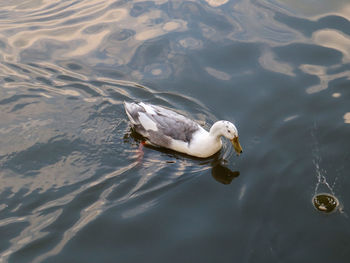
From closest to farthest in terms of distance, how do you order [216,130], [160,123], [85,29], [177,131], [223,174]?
[223,174], [216,130], [177,131], [160,123], [85,29]

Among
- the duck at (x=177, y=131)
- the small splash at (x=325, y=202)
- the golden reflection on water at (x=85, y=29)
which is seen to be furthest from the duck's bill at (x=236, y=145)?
the golden reflection on water at (x=85, y=29)

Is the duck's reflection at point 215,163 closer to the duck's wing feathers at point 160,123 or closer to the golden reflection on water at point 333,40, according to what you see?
the duck's wing feathers at point 160,123

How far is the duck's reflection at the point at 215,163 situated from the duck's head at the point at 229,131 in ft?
1.21

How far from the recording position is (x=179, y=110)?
9344 millimetres

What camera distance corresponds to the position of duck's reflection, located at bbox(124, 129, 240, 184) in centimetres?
769

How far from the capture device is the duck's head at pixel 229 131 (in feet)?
25.9

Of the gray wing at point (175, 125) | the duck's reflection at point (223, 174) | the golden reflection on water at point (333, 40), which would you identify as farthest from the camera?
the golden reflection on water at point (333, 40)

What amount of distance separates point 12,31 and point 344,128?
820 centimetres

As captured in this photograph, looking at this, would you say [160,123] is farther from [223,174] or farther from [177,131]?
[223,174]

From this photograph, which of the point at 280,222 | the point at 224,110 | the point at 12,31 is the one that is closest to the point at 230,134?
the point at 224,110

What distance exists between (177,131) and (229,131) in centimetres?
98

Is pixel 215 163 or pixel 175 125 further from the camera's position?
pixel 175 125

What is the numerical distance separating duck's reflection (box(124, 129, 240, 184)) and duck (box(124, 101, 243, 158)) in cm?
7

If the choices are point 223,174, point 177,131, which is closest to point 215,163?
point 223,174
